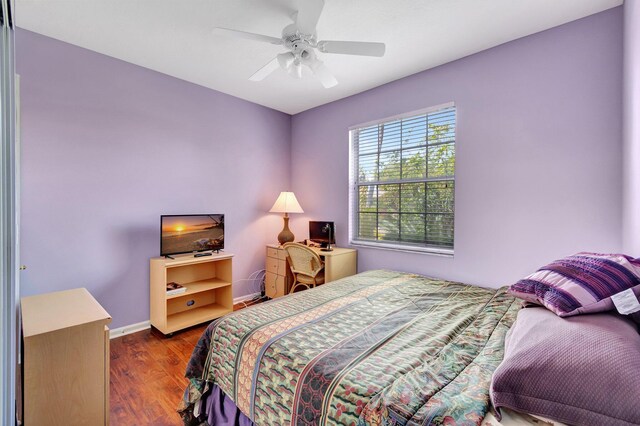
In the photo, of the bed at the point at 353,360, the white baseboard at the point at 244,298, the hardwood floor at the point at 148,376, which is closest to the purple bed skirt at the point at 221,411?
the bed at the point at 353,360

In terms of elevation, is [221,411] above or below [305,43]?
below

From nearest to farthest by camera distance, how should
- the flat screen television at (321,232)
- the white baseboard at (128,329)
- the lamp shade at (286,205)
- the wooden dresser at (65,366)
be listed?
the wooden dresser at (65,366), the white baseboard at (128,329), the flat screen television at (321,232), the lamp shade at (286,205)

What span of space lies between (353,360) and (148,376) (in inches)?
71.2

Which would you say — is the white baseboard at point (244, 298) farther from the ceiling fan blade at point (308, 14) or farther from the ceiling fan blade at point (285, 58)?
the ceiling fan blade at point (308, 14)

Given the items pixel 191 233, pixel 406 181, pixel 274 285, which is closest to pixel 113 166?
pixel 191 233

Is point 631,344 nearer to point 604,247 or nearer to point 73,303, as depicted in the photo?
point 604,247

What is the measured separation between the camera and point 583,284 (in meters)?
1.13

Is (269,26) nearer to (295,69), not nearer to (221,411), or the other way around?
(295,69)

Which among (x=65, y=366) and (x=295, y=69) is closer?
(x=65, y=366)

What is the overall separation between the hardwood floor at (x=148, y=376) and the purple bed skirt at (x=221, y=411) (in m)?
0.27

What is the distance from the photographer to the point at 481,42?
2.42 m

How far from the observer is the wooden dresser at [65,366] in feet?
4.36

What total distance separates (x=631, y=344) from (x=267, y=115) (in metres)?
4.05

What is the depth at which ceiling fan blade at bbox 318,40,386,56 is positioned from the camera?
192 cm
